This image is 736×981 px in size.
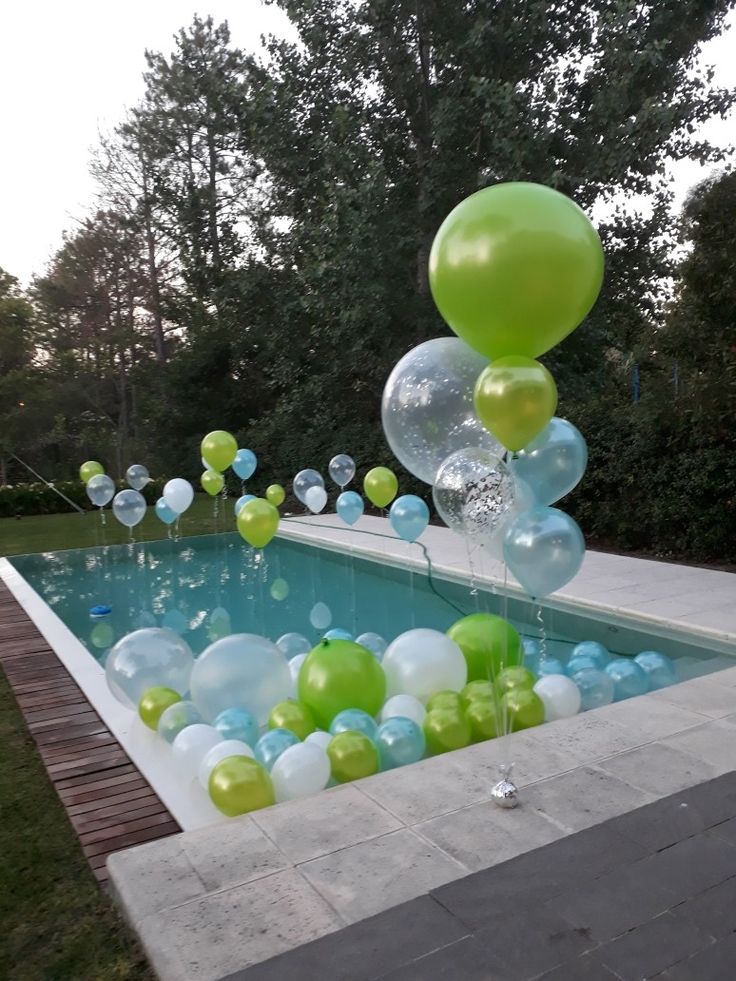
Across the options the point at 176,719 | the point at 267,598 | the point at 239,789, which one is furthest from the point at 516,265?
the point at 267,598

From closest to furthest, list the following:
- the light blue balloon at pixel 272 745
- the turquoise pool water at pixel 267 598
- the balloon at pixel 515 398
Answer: the balloon at pixel 515 398
the light blue balloon at pixel 272 745
the turquoise pool water at pixel 267 598

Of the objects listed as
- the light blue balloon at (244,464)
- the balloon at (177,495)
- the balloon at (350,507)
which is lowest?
the balloon at (350,507)

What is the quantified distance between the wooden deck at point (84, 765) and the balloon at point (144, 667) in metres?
0.25

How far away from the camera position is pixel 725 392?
7547 millimetres

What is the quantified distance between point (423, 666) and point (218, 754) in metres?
1.30

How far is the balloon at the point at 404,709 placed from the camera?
3.87 metres

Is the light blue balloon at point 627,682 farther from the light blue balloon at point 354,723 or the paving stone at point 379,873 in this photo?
the paving stone at point 379,873

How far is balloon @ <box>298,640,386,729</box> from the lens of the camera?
153 inches

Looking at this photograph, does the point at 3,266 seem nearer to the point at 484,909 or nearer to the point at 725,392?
the point at 725,392

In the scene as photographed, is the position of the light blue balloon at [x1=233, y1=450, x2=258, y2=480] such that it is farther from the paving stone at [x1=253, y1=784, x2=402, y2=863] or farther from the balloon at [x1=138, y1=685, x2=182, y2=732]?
the paving stone at [x1=253, y1=784, x2=402, y2=863]

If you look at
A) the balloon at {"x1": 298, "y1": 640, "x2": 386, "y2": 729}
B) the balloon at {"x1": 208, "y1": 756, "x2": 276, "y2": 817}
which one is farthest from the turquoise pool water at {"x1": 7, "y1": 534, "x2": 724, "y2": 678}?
the balloon at {"x1": 208, "y1": 756, "x2": 276, "y2": 817}

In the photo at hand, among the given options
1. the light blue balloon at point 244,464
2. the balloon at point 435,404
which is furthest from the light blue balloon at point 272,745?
the light blue balloon at point 244,464

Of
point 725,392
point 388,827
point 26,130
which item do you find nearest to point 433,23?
point 725,392

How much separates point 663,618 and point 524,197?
4.25 m
